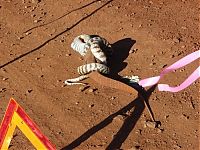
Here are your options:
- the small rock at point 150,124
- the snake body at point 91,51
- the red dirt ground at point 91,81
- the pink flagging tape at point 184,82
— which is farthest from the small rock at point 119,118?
the snake body at point 91,51

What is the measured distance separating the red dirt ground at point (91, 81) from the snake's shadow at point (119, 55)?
0.9 inches

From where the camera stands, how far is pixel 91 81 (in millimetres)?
7742

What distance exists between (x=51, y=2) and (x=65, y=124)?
4.58 meters

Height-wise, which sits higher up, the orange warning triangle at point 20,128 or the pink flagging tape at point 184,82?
the orange warning triangle at point 20,128

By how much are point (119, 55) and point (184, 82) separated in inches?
59.2

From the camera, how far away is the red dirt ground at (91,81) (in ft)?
21.1

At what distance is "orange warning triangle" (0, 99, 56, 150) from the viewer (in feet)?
15.3

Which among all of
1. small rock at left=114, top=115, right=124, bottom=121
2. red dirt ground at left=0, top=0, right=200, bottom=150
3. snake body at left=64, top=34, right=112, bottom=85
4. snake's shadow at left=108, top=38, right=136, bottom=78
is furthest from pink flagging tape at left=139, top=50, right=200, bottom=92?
small rock at left=114, top=115, right=124, bottom=121

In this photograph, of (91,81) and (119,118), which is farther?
(91,81)

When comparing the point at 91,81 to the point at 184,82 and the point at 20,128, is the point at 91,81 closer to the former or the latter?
the point at 184,82

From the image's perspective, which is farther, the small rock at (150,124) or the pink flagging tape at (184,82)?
the pink flagging tape at (184,82)

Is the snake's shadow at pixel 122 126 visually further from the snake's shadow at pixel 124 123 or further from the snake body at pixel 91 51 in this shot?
the snake body at pixel 91 51

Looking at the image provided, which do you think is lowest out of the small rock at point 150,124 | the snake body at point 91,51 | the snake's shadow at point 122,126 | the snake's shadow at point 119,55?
the small rock at point 150,124

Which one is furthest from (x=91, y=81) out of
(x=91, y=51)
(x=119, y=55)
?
(x=119, y=55)
